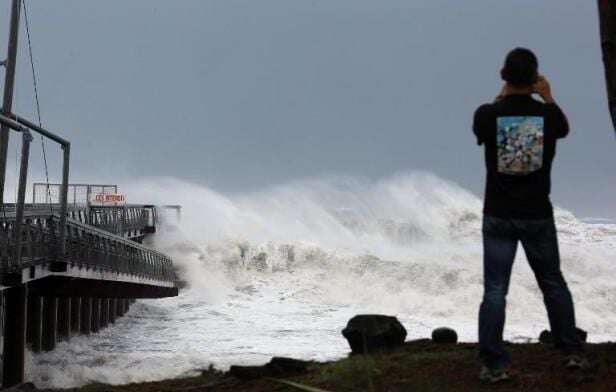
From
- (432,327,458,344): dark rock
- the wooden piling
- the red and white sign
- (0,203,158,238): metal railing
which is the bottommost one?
(432,327,458,344): dark rock

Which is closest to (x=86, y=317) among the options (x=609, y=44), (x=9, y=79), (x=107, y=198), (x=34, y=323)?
(x=34, y=323)

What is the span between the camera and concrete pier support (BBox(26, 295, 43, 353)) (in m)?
31.5

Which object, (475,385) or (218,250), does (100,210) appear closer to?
(218,250)

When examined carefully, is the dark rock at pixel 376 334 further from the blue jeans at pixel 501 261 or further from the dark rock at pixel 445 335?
the blue jeans at pixel 501 261

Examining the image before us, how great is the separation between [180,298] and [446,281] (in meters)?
21.4

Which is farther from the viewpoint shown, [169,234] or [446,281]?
[169,234]

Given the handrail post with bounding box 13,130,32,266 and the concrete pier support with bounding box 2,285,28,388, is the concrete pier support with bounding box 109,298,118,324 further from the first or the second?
the handrail post with bounding box 13,130,32,266

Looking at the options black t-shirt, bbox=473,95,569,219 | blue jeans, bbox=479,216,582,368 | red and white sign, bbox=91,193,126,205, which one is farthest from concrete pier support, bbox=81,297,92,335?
black t-shirt, bbox=473,95,569,219

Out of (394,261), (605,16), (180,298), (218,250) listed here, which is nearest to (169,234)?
(218,250)

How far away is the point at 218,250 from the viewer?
286 feet

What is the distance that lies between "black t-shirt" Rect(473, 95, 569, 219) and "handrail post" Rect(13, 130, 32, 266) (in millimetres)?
13998

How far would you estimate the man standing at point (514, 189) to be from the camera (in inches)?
242

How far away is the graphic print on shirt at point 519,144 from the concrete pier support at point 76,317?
123 ft

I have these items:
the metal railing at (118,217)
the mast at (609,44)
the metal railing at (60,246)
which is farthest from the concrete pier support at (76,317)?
the mast at (609,44)
